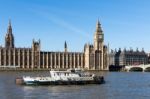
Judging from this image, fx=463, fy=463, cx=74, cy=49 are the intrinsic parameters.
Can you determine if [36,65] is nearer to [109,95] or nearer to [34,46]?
[34,46]

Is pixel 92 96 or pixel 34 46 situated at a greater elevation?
pixel 34 46

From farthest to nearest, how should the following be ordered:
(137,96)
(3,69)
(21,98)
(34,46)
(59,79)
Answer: (34,46), (3,69), (59,79), (137,96), (21,98)

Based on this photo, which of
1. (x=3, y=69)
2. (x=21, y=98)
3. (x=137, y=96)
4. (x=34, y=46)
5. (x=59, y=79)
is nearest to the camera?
(x=21, y=98)

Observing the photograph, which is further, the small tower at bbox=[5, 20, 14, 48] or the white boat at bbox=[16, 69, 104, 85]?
the small tower at bbox=[5, 20, 14, 48]

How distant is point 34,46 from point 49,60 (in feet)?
29.0

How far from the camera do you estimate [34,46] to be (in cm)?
19550

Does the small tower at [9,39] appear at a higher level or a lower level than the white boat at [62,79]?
higher

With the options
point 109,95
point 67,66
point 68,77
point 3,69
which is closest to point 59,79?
point 68,77

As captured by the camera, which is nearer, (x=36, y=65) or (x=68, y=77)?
(x=68, y=77)

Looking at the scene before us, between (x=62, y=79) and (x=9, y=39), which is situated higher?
(x=9, y=39)

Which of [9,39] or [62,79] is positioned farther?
[9,39]

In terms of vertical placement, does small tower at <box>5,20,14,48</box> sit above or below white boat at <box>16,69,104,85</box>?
above

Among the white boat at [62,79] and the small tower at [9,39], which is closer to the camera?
the white boat at [62,79]

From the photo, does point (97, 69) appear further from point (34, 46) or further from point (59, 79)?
point (59, 79)
